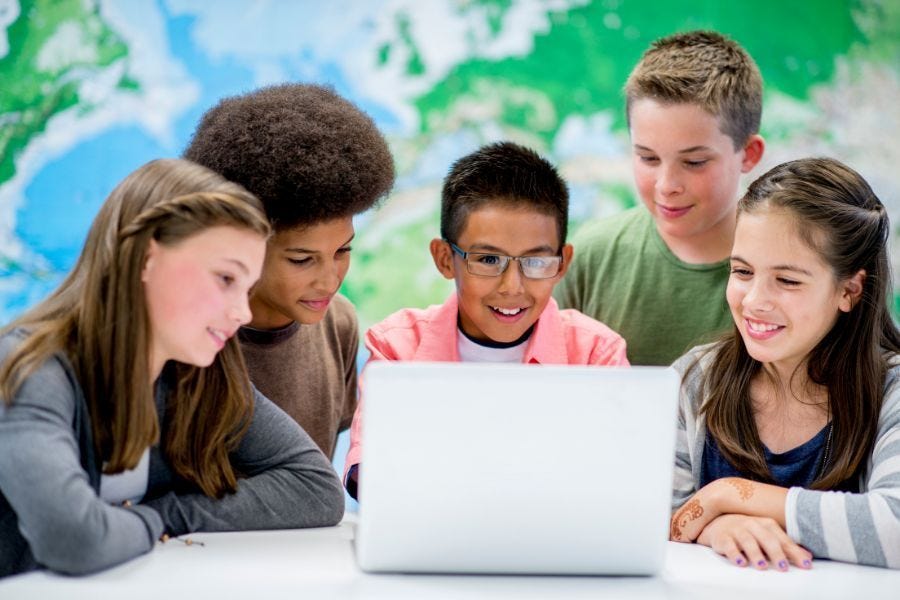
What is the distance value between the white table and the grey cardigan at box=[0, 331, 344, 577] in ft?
0.12

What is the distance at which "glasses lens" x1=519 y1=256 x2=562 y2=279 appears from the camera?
204 centimetres

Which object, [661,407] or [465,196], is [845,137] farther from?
[661,407]

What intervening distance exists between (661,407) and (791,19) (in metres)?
3.21

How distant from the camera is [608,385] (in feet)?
4.13

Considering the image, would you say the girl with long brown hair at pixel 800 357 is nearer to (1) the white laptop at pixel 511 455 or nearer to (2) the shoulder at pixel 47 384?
(1) the white laptop at pixel 511 455

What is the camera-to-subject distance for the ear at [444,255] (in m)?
2.16

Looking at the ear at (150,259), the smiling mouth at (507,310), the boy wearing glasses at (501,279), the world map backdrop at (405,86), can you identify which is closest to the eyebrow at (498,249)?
the boy wearing glasses at (501,279)

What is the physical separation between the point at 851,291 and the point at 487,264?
A: 0.68 metres

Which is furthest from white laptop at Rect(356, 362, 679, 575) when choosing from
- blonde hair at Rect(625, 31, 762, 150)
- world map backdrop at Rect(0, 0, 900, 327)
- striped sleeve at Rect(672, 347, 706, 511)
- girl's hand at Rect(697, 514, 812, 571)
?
world map backdrop at Rect(0, 0, 900, 327)

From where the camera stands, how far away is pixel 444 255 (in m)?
2.16

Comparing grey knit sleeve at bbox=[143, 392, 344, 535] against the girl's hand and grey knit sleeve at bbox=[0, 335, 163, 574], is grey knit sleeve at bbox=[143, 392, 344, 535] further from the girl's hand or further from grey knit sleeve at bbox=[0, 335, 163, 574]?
the girl's hand

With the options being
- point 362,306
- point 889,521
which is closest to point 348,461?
point 889,521

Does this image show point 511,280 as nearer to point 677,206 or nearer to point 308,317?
point 308,317

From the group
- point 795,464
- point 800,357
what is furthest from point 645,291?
point 795,464
